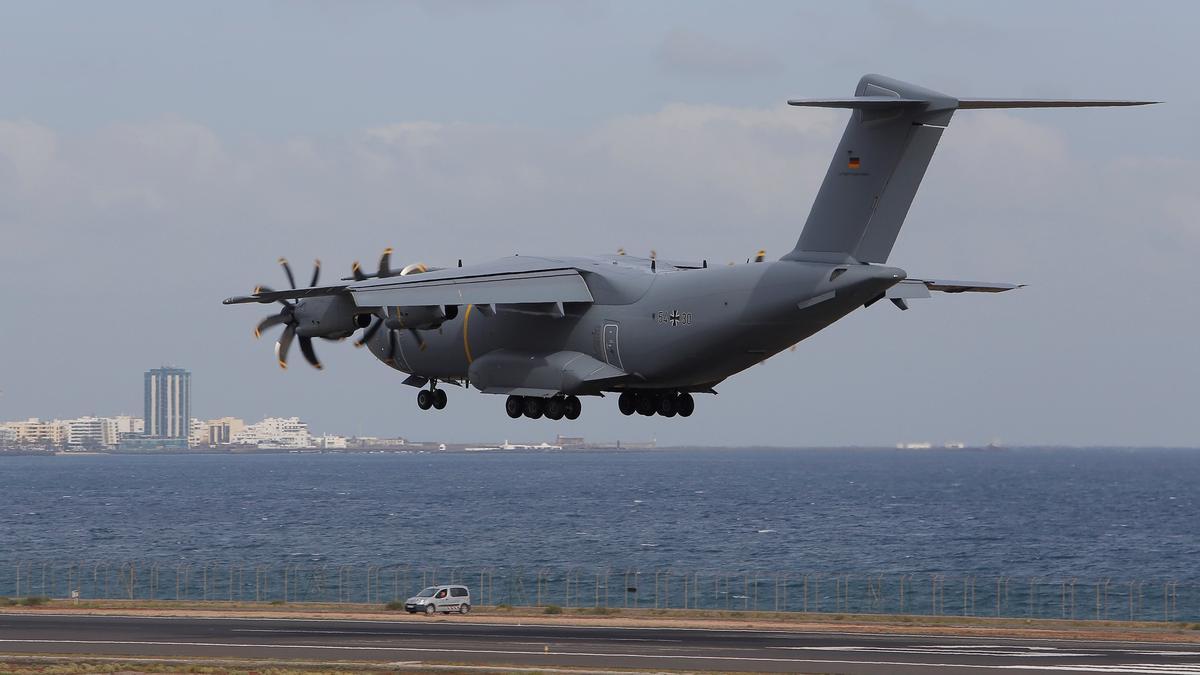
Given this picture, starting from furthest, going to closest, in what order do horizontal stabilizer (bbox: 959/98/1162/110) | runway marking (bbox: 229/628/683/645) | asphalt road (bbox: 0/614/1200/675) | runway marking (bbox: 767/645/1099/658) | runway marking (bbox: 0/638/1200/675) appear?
runway marking (bbox: 229/628/683/645), runway marking (bbox: 767/645/1099/658), asphalt road (bbox: 0/614/1200/675), runway marking (bbox: 0/638/1200/675), horizontal stabilizer (bbox: 959/98/1162/110)

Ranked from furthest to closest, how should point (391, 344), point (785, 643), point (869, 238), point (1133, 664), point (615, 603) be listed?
1. point (615, 603)
2. point (785, 643)
3. point (1133, 664)
4. point (391, 344)
5. point (869, 238)

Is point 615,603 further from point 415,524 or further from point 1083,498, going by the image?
point 1083,498

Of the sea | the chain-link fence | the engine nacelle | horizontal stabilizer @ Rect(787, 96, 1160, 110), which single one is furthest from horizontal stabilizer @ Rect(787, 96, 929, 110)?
the sea

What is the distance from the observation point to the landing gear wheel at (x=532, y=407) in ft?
111

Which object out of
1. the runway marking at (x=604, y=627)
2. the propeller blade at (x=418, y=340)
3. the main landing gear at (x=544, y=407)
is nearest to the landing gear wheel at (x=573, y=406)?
the main landing gear at (x=544, y=407)

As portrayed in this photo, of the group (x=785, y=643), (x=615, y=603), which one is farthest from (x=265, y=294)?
(x=615, y=603)

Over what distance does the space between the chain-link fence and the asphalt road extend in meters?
22.6

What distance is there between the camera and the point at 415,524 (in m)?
140

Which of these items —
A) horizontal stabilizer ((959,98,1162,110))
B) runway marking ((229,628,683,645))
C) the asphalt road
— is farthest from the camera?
runway marking ((229,628,683,645))

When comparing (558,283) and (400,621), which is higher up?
(558,283)

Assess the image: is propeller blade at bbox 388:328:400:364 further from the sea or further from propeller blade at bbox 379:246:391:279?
the sea

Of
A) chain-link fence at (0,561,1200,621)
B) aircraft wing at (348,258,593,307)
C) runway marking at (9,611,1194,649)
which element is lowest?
chain-link fence at (0,561,1200,621)

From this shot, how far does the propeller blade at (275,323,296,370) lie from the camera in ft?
112

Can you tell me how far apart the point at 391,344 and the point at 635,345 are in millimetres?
7770
